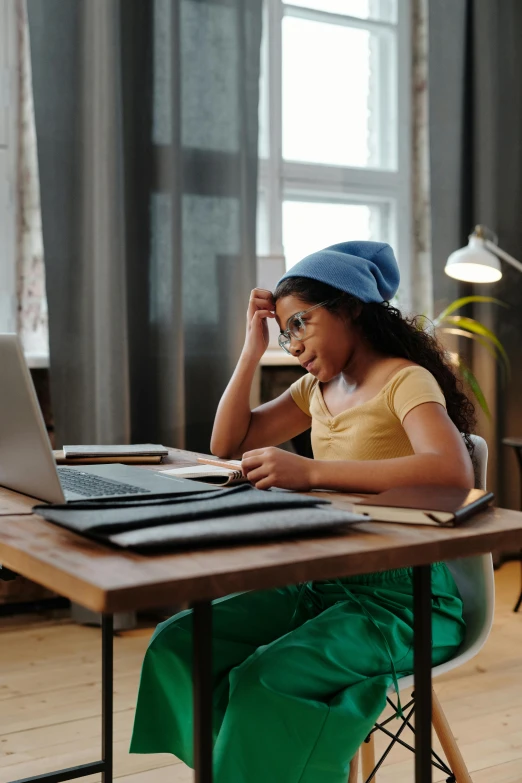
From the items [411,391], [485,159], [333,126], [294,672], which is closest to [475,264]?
[485,159]

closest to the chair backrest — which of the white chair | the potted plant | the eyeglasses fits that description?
the white chair

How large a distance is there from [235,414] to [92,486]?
648 mm

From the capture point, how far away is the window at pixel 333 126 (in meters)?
3.43

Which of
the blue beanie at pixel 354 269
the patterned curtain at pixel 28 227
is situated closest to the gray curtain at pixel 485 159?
the patterned curtain at pixel 28 227

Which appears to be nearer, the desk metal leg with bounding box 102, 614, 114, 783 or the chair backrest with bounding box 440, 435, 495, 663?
the chair backrest with bounding box 440, 435, 495, 663

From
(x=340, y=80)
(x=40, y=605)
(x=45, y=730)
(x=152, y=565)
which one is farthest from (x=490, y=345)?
(x=152, y=565)

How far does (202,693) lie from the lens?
84cm

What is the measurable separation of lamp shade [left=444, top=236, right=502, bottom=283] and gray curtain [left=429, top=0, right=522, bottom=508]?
460 millimetres

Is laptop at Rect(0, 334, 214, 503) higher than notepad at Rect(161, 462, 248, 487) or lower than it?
higher

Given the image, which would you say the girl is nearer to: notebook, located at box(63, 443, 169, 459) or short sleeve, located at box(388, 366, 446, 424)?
short sleeve, located at box(388, 366, 446, 424)

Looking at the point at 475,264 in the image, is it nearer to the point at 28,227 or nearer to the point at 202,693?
the point at 28,227

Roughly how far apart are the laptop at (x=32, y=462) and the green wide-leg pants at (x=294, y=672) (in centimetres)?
23

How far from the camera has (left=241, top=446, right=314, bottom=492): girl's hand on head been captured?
1219mm

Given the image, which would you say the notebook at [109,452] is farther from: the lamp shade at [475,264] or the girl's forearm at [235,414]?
the lamp shade at [475,264]
